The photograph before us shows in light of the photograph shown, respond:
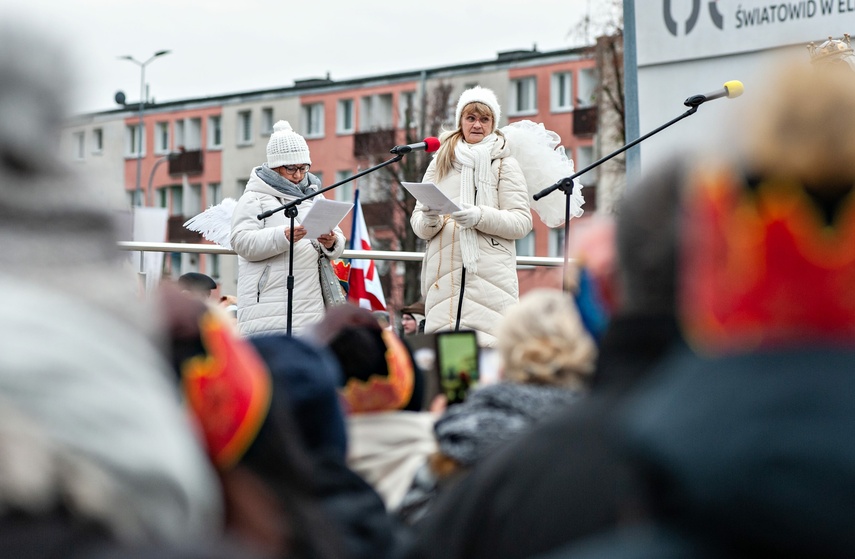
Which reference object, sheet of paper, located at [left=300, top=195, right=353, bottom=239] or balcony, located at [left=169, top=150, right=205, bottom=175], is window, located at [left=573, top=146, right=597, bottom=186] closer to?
balcony, located at [left=169, top=150, right=205, bottom=175]

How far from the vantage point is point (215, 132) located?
71.1 m

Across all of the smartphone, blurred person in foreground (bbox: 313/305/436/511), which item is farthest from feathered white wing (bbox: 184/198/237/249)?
blurred person in foreground (bbox: 313/305/436/511)

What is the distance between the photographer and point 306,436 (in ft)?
7.68

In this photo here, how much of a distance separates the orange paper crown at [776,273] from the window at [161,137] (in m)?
72.0

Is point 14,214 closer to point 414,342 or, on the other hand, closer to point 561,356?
point 561,356

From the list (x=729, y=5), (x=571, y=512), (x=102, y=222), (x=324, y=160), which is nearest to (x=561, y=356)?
(x=571, y=512)

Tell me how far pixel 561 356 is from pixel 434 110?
51.3 metres

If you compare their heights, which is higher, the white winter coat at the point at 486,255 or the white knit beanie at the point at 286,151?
the white knit beanie at the point at 286,151

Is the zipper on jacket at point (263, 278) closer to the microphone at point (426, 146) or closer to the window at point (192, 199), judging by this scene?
the microphone at point (426, 146)

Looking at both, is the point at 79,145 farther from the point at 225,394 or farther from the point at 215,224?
the point at 215,224

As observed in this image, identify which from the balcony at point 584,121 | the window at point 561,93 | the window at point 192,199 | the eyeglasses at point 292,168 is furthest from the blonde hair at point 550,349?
the window at point 192,199

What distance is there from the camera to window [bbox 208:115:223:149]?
70.5 meters

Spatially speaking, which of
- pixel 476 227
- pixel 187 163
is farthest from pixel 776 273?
pixel 187 163

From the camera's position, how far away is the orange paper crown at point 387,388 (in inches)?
118
